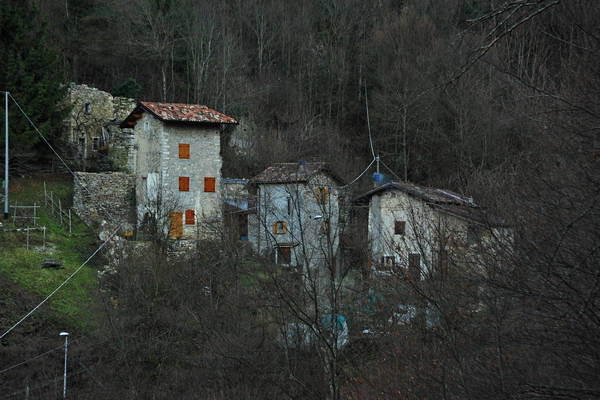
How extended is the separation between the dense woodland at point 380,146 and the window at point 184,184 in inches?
158

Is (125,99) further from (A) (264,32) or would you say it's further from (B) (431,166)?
(B) (431,166)

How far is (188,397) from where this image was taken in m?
14.0

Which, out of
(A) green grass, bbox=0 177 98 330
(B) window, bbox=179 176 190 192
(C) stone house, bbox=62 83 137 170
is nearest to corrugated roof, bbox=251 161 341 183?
(B) window, bbox=179 176 190 192

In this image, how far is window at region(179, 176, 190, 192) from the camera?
24.4 metres

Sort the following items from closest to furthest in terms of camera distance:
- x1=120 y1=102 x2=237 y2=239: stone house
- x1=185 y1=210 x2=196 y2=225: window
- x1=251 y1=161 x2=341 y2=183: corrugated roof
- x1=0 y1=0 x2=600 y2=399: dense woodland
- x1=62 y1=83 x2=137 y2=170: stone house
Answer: x1=0 y1=0 x2=600 y2=399: dense woodland → x1=120 y1=102 x2=237 y2=239: stone house → x1=185 y1=210 x2=196 y2=225: window → x1=251 y1=161 x2=341 y2=183: corrugated roof → x1=62 y1=83 x2=137 y2=170: stone house

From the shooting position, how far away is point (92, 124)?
101 feet

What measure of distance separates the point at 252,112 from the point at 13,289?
1884 centimetres

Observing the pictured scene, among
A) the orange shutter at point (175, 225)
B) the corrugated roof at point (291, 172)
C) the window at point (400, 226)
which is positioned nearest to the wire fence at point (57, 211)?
the orange shutter at point (175, 225)

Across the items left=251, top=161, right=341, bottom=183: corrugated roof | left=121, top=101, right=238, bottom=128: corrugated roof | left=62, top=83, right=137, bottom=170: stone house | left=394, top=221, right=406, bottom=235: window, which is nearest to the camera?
left=394, top=221, right=406, bottom=235: window

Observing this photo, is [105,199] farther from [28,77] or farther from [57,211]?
Result: [28,77]

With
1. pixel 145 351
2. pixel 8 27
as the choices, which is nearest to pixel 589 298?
pixel 145 351

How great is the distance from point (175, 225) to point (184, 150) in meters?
3.36

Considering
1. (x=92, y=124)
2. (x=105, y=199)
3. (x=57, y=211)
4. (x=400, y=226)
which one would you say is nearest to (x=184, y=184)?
(x=105, y=199)

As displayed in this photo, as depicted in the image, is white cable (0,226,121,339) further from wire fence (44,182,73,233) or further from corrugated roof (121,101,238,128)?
corrugated roof (121,101,238,128)
